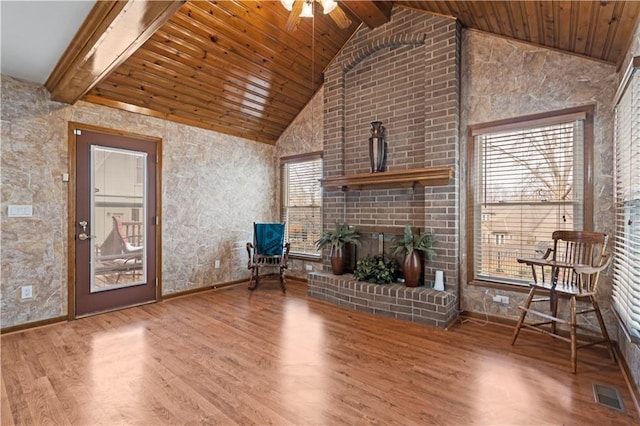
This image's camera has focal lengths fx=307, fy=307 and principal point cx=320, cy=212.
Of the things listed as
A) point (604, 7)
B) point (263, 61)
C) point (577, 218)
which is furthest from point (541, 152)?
point (263, 61)

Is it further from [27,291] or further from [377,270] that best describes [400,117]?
[27,291]

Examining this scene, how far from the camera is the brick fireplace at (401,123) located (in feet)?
11.7

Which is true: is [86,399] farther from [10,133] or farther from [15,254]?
[10,133]

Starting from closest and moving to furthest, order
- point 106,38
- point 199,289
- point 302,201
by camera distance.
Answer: point 106,38 < point 199,289 < point 302,201

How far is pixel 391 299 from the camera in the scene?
11.9 ft

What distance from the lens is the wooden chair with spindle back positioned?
2465 mm

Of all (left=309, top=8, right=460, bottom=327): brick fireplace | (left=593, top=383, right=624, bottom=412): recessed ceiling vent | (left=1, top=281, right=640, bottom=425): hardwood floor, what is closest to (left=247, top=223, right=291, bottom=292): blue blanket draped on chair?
(left=309, top=8, right=460, bottom=327): brick fireplace

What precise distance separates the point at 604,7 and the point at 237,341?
4029mm

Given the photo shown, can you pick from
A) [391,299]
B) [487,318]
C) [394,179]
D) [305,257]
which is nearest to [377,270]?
[391,299]

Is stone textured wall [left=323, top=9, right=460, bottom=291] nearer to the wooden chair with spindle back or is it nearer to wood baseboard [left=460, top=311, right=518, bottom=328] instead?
wood baseboard [left=460, top=311, right=518, bottom=328]

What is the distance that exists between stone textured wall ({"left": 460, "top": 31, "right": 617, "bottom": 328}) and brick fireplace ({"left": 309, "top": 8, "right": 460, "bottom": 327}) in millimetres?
191

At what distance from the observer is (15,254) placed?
314 centimetres

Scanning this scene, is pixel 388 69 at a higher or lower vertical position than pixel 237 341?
higher

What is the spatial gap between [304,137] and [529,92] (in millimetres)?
3291
